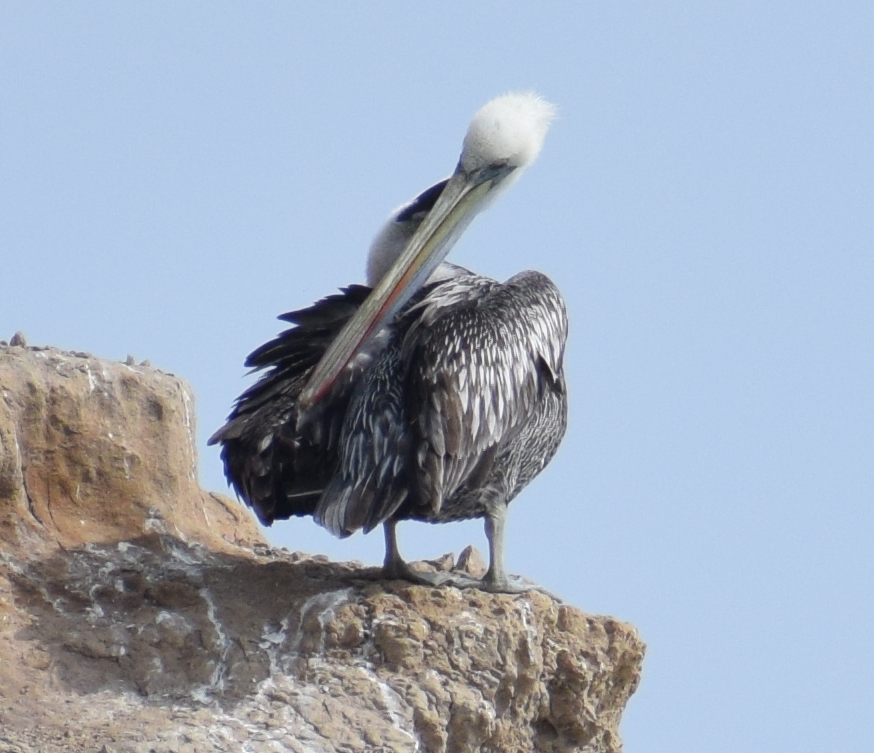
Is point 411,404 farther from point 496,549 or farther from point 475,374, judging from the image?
point 496,549

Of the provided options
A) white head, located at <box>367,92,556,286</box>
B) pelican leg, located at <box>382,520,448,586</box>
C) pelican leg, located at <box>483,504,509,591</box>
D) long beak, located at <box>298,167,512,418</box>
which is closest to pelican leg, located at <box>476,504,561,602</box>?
pelican leg, located at <box>483,504,509,591</box>

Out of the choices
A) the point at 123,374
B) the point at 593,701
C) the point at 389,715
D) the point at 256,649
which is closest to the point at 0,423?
the point at 123,374

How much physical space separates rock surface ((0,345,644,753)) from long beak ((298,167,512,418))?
2.33 feet

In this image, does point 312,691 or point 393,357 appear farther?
point 393,357

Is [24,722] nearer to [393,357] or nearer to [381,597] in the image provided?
[381,597]

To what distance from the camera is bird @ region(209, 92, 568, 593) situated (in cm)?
659

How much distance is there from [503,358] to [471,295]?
423 millimetres

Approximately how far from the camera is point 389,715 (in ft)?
19.7

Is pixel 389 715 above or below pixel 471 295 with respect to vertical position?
below

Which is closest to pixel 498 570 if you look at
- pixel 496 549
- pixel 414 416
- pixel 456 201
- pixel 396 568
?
pixel 496 549

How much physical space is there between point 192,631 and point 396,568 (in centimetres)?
90

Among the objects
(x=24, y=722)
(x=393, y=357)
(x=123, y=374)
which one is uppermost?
(x=393, y=357)

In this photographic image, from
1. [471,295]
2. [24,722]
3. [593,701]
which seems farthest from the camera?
[471,295]

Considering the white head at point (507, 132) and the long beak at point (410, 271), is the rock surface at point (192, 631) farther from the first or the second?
the white head at point (507, 132)
